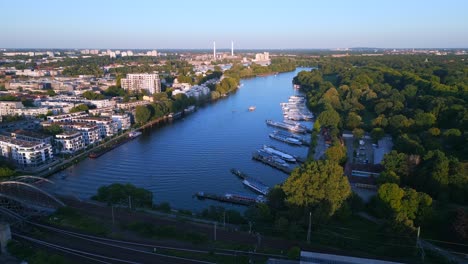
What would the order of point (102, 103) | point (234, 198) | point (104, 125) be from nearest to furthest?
point (234, 198), point (104, 125), point (102, 103)

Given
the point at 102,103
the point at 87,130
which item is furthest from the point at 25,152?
the point at 102,103

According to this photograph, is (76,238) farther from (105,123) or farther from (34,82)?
(34,82)

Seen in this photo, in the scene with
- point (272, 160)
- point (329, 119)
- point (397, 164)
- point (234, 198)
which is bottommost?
point (234, 198)

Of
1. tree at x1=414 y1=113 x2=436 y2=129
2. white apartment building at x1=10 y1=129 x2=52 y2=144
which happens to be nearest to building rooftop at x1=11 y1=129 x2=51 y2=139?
white apartment building at x1=10 y1=129 x2=52 y2=144

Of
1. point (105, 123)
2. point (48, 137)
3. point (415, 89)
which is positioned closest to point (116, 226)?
point (48, 137)

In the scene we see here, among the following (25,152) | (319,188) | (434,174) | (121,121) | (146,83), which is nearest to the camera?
(319,188)

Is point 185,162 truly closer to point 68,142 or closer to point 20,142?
point 68,142

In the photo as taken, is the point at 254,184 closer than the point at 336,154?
Yes
